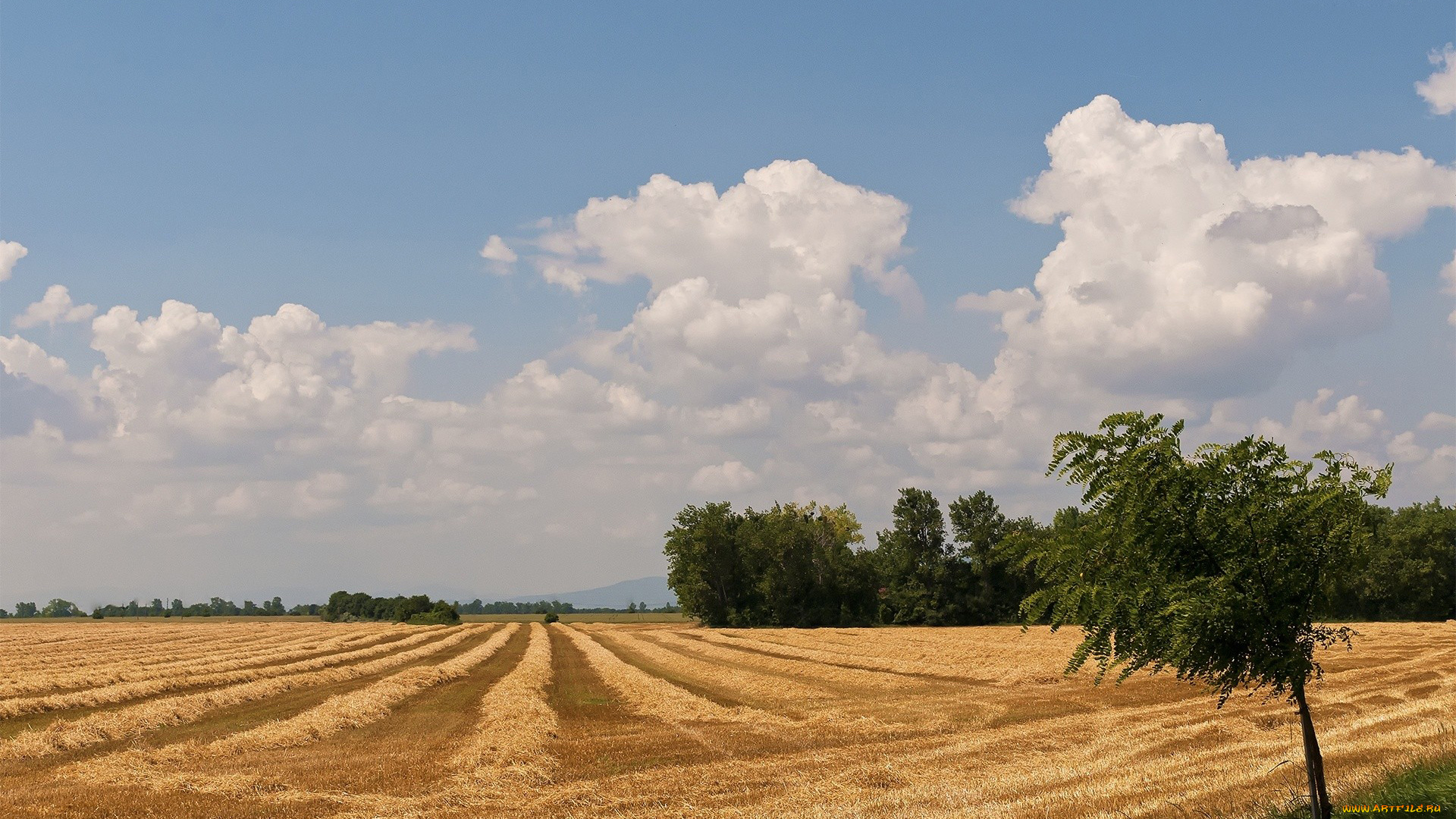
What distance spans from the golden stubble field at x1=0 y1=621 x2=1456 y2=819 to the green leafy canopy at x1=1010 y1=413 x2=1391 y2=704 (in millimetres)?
3937

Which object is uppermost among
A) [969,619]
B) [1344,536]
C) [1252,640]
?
[1344,536]

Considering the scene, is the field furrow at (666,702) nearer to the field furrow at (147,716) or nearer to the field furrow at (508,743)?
the field furrow at (508,743)

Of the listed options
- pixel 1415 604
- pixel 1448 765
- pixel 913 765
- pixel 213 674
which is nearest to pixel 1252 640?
pixel 1448 765

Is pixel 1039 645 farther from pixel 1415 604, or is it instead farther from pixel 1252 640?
pixel 1415 604

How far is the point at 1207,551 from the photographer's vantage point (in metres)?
11.7

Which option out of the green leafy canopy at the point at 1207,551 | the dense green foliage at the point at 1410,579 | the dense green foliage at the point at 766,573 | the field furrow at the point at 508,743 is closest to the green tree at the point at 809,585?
the dense green foliage at the point at 766,573

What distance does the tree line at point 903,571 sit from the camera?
303 ft

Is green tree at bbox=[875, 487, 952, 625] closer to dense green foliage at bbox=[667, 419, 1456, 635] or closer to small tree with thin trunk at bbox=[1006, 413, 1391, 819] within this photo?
dense green foliage at bbox=[667, 419, 1456, 635]

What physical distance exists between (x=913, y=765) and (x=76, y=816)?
1638 centimetres

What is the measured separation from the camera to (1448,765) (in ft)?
45.2

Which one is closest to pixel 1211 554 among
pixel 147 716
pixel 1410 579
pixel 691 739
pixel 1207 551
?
pixel 1207 551

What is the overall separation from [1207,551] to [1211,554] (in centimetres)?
5

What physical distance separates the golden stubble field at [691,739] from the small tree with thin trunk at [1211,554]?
12.7 feet

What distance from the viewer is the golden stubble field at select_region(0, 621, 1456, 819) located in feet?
57.9
